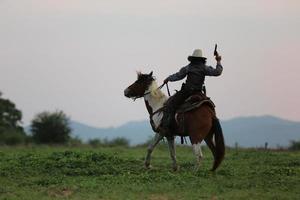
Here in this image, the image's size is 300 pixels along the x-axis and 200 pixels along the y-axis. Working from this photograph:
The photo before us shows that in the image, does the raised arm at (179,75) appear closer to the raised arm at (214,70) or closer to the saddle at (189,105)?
the raised arm at (214,70)

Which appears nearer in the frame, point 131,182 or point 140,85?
point 131,182

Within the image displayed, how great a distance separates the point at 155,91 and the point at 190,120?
2018 mm

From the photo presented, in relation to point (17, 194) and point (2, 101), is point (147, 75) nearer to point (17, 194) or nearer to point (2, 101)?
point (17, 194)

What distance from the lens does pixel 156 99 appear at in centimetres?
1723

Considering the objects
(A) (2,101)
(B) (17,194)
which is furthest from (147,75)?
(A) (2,101)

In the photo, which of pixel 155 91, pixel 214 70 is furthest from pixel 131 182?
pixel 155 91

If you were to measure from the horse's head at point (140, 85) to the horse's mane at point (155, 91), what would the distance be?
107 mm

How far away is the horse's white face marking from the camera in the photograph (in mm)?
16938

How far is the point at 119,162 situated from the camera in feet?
62.0

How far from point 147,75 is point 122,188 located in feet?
16.3

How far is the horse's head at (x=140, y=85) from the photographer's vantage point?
17.5 m

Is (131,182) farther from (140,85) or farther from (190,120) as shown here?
(140,85)

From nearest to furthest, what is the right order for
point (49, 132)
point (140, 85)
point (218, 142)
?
1. point (218, 142)
2. point (140, 85)
3. point (49, 132)

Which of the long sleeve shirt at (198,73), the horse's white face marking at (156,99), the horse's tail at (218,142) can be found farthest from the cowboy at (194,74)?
the horse's tail at (218,142)
